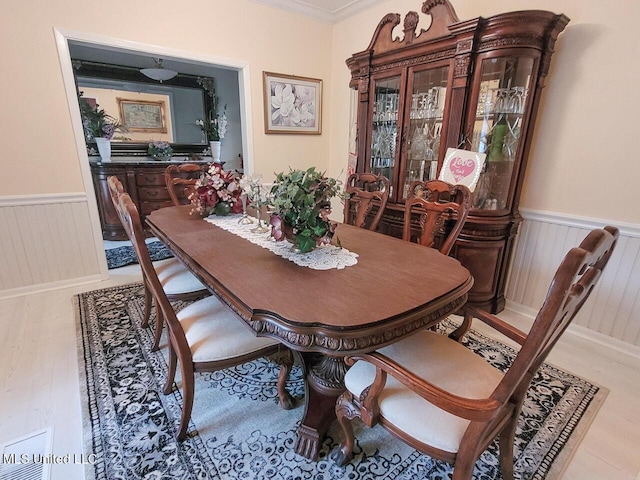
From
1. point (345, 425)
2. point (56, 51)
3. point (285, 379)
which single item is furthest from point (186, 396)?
point (56, 51)

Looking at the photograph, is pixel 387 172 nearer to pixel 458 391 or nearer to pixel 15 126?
pixel 458 391

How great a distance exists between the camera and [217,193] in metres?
2.09

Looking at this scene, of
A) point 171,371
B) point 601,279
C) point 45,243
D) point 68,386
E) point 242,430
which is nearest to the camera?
point 242,430

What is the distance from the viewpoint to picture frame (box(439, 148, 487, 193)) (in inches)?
84.0

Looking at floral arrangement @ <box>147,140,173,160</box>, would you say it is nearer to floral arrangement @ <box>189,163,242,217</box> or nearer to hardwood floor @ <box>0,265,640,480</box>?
hardwood floor @ <box>0,265,640,480</box>

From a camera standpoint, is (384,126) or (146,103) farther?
(146,103)

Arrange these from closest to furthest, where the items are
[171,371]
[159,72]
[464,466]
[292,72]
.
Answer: [464,466] → [171,371] → [292,72] → [159,72]

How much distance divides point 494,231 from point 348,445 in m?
1.71

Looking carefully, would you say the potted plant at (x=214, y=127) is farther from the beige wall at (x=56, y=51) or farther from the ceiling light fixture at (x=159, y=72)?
the beige wall at (x=56, y=51)

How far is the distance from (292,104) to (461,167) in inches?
80.1

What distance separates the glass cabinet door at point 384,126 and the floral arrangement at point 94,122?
11.0ft

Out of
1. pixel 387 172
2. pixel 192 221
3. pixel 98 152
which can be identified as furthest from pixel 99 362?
pixel 98 152

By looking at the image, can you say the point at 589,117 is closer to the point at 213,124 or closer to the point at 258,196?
the point at 258,196

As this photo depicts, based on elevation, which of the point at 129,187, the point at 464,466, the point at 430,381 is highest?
the point at 129,187
